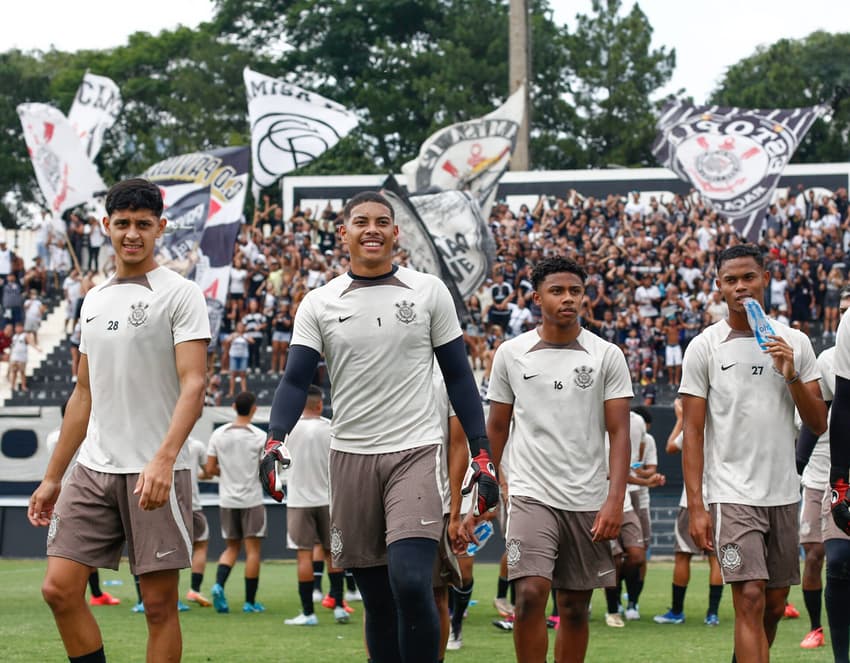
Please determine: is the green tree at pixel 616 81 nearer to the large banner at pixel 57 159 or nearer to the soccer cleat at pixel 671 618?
the large banner at pixel 57 159

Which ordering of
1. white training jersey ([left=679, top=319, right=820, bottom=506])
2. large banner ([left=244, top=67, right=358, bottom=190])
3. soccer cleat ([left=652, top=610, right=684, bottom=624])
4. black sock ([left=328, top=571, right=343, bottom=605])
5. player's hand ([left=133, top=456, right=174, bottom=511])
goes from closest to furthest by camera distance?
player's hand ([left=133, top=456, right=174, bottom=511]) < white training jersey ([left=679, top=319, right=820, bottom=506]) < soccer cleat ([left=652, top=610, right=684, bottom=624]) < black sock ([left=328, top=571, right=343, bottom=605]) < large banner ([left=244, top=67, right=358, bottom=190])

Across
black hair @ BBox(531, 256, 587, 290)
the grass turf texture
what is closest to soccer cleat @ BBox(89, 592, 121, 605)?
the grass turf texture

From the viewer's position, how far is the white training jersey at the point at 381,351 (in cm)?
692

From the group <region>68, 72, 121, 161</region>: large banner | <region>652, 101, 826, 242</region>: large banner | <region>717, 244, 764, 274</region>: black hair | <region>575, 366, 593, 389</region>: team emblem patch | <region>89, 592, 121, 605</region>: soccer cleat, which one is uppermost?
<region>68, 72, 121, 161</region>: large banner

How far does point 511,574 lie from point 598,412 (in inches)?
40.1

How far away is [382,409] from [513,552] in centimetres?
136

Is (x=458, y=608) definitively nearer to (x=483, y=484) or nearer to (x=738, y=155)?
(x=483, y=484)

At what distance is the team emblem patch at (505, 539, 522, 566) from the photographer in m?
7.74

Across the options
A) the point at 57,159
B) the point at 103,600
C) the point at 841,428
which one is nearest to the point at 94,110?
the point at 57,159

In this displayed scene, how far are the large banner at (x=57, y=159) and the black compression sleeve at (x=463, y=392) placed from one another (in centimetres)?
2499

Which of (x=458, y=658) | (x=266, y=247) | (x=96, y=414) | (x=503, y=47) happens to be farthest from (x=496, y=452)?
(x=503, y=47)

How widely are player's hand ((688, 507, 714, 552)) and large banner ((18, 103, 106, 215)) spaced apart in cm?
2505

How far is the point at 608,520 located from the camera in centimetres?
759

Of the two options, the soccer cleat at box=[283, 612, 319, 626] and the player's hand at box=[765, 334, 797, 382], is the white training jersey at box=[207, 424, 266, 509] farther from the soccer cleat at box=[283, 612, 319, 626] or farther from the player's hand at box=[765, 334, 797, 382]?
the player's hand at box=[765, 334, 797, 382]
